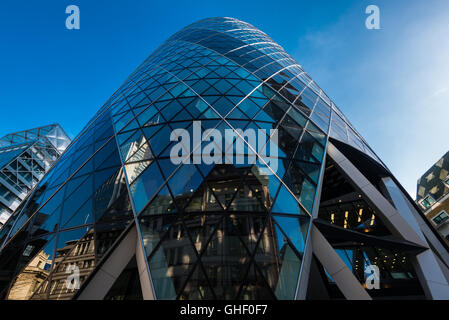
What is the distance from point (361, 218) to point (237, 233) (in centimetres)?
1411

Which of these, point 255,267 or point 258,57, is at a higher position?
point 258,57

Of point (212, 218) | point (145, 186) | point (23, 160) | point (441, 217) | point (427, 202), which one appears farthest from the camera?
point (427, 202)

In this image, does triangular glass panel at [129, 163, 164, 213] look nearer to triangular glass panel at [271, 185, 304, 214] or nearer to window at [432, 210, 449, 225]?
triangular glass panel at [271, 185, 304, 214]

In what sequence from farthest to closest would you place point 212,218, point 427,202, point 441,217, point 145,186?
point 427,202 → point 441,217 → point 145,186 → point 212,218

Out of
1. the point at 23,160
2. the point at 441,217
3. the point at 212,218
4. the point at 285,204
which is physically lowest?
the point at 212,218

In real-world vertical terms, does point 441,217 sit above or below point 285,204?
above

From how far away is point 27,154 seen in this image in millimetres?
35906

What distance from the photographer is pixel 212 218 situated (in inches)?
270

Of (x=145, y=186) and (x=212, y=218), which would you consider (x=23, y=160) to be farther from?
(x=212, y=218)

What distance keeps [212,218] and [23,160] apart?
1774 inches

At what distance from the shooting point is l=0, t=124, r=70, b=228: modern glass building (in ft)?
106

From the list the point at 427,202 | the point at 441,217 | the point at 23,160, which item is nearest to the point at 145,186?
the point at 23,160
